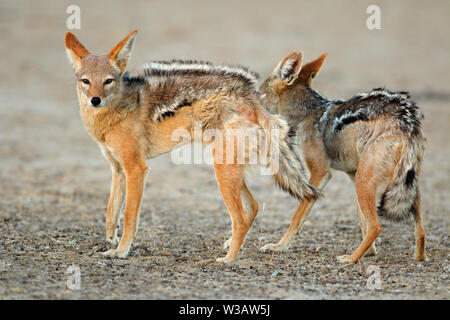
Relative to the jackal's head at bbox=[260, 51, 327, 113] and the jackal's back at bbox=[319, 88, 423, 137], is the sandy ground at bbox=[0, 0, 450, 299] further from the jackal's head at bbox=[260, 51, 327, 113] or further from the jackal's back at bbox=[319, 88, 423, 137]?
the jackal's head at bbox=[260, 51, 327, 113]

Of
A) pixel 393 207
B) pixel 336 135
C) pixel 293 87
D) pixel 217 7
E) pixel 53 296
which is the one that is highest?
pixel 217 7

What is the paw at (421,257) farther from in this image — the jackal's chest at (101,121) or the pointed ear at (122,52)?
the pointed ear at (122,52)

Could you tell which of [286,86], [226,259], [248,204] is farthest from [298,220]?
[286,86]

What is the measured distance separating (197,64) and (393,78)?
1571cm

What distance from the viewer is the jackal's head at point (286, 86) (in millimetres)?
8883

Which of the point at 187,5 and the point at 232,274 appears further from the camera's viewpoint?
the point at 187,5

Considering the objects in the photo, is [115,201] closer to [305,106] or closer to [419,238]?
[305,106]

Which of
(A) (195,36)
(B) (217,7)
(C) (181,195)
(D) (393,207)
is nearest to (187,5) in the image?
(B) (217,7)

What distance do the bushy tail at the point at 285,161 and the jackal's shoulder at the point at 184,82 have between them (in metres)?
0.54

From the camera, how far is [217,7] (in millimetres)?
30125

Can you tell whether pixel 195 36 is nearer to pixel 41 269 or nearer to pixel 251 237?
pixel 251 237

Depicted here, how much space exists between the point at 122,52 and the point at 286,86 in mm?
2648

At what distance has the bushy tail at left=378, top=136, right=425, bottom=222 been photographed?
720cm

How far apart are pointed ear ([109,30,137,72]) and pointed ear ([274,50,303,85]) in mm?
2300
